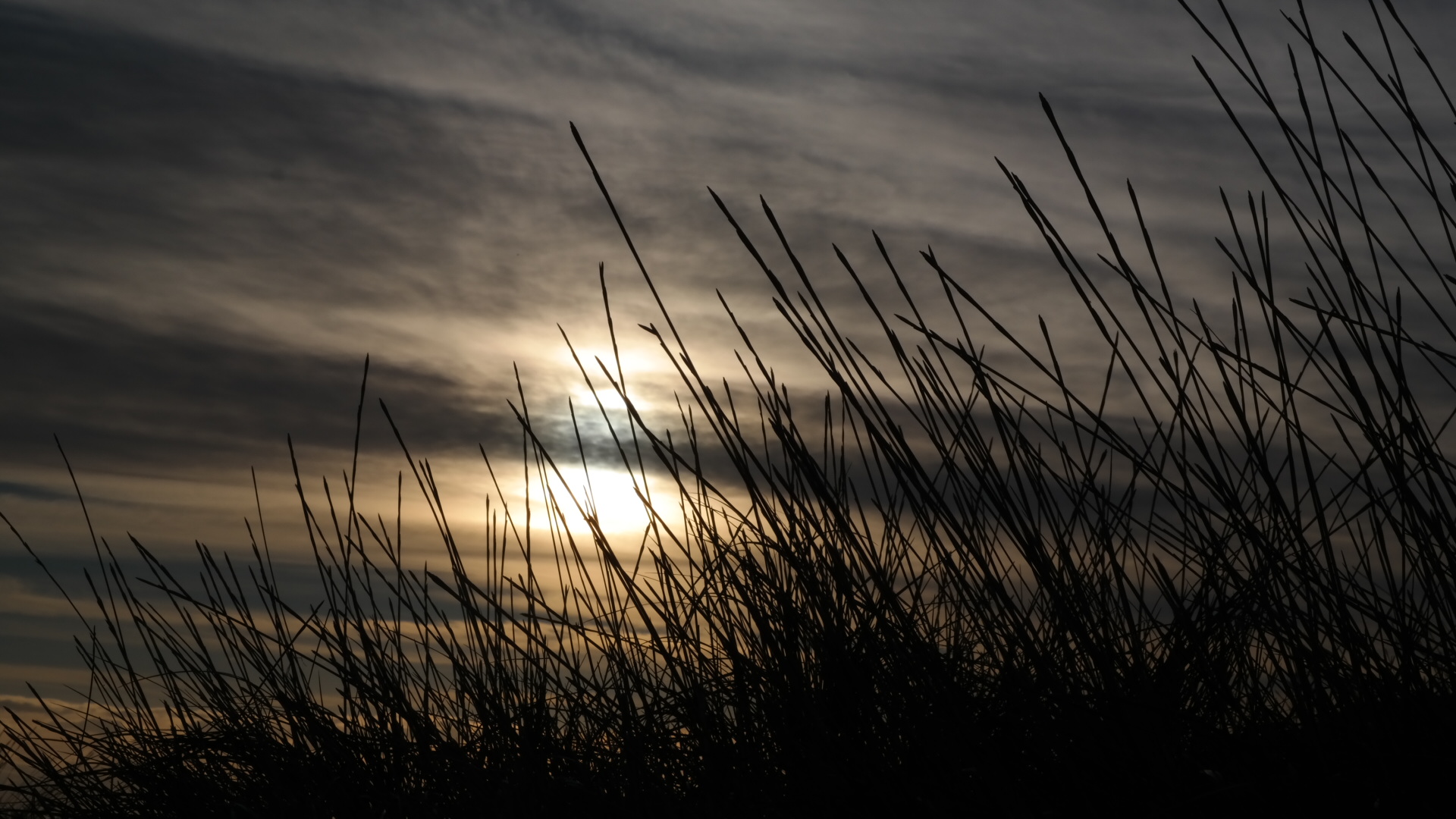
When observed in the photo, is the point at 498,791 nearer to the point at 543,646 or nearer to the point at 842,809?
the point at 543,646

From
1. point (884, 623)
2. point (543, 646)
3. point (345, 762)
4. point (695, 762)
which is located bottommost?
point (345, 762)

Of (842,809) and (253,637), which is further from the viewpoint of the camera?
(253,637)

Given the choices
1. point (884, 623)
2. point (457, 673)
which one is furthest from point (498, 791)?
point (884, 623)

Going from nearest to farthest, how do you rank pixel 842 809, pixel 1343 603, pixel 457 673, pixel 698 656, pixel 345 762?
pixel 1343 603
pixel 842 809
pixel 698 656
pixel 457 673
pixel 345 762

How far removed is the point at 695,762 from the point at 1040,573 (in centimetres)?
90

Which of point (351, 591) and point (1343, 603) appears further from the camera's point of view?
point (351, 591)

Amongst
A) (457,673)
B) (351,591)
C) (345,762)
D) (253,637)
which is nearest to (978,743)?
(457,673)

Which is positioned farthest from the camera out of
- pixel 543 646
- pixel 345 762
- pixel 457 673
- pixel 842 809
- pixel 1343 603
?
pixel 345 762

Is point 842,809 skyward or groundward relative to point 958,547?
groundward

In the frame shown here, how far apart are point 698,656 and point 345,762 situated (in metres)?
1.09

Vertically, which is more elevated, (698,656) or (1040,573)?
(1040,573)

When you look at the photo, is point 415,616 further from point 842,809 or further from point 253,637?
point 842,809

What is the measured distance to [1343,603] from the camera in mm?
1035

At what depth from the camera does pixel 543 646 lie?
5.73ft
